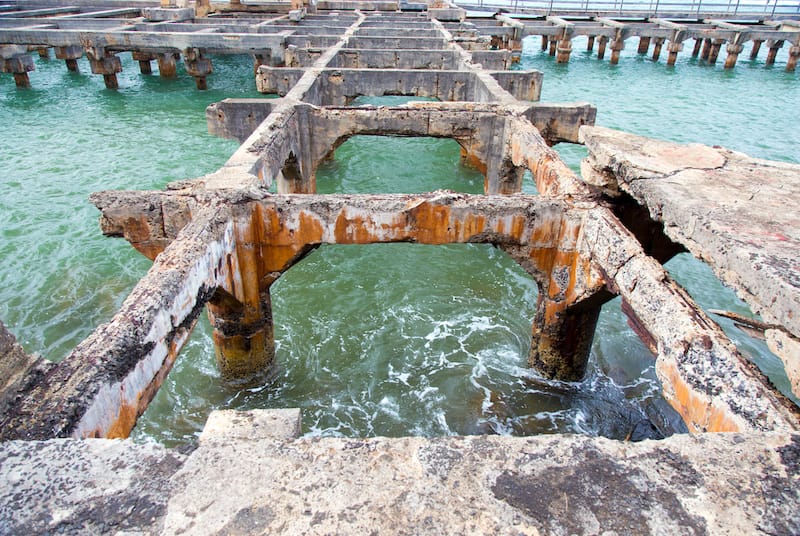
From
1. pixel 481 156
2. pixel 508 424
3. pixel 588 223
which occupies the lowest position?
pixel 508 424

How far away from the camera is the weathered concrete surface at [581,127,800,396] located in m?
3.73

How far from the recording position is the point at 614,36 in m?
28.5

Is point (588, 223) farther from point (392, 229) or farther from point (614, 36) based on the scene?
point (614, 36)

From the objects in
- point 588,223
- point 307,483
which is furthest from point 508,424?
point 307,483

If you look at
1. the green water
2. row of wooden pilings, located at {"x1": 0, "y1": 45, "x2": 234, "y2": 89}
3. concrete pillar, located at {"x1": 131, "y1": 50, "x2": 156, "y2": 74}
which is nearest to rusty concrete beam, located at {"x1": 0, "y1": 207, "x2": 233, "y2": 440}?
the green water

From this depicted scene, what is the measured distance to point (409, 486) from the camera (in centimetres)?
253

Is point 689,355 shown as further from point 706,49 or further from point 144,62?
point 706,49

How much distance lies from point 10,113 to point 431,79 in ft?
51.0

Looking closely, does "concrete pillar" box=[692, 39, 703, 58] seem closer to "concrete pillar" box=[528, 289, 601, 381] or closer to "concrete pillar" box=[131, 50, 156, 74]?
"concrete pillar" box=[131, 50, 156, 74]

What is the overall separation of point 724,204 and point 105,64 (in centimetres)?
2302

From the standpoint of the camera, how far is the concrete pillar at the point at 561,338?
6.62 m

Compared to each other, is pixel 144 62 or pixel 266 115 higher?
pixel 266 115

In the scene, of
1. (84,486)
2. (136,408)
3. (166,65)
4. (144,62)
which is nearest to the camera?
(84,486)

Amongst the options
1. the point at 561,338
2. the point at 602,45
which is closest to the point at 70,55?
the point at 561,338
